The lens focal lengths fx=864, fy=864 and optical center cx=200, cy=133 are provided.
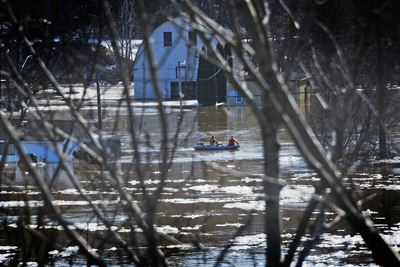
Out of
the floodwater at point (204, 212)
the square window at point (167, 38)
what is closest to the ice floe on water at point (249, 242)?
the floodwater at point (204, 212)

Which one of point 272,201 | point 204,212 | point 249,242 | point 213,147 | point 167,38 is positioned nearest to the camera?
point 272,201

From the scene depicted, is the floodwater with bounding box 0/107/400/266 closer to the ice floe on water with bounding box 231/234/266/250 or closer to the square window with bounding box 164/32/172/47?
the ice floe on water with bounding box 231/234/266/250

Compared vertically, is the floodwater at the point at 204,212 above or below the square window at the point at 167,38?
below

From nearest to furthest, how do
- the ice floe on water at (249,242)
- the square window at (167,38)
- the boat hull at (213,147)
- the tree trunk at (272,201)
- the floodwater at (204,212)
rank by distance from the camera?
the tree trunk at (272,201) < the floodwater at (204,212) < the ice floe on water at (249,242) < the boat hull at (213,147) < the square window at (167,38)

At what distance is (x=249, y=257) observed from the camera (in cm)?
1234

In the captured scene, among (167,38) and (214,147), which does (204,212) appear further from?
(167,38)

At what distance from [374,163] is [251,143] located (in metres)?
→ 6.98

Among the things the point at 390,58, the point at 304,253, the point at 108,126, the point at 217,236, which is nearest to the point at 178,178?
the point at 390,58

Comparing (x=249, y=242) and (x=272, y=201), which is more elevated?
(x=272, y=201)

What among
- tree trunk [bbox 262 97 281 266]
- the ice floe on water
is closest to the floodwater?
the ice floe on water

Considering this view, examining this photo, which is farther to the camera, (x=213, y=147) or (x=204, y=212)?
(x=213, y=147)

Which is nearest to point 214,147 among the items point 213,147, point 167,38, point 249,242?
point 213,147

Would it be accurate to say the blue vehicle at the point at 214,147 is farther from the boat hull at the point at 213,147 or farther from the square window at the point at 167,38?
the square window at the point at 167,38

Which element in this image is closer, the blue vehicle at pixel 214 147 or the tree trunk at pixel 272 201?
the tree trunk at pixel 272 201
